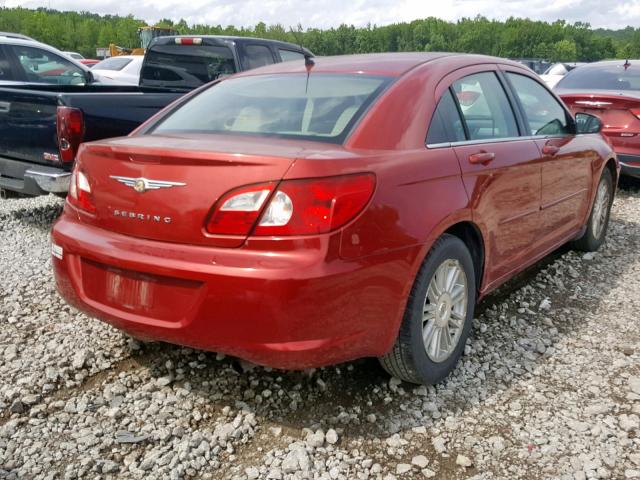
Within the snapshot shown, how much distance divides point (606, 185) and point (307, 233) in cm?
396

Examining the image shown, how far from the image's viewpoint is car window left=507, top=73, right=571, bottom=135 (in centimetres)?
407

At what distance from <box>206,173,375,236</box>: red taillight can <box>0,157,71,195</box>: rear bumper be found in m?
3.00

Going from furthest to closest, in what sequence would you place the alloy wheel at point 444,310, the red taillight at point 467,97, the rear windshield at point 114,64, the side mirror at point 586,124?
1. the rear windshield at point 114,64
2. the side mirror at point 586,124
3. the red taillight at point 467,97
4. the alloy wheel at point 444,310

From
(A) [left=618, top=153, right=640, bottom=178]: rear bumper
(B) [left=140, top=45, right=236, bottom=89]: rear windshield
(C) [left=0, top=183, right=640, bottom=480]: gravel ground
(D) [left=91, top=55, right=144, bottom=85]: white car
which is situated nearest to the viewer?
(C) [left=0, top=183, right=640, bottom=480]: gravel ground

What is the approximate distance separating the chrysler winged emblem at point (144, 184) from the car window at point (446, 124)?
3.85ft

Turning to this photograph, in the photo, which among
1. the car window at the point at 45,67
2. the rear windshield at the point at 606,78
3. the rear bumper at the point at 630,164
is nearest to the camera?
the rear bumper at the point at 630,164

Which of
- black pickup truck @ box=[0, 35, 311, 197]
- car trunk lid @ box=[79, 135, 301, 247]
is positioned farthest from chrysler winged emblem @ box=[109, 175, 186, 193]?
black pickup truck @ box=[0, 35, 311, 197]

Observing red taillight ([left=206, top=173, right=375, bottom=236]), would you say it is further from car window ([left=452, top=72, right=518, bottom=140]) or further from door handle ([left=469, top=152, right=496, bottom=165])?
car window ([left=452, top=72, right=518, bottom=140])

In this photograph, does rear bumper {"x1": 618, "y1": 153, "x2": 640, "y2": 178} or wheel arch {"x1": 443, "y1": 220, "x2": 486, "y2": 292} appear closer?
wheel arch {"x1": 443, "y1": 220, "x2": 486, "y2": 292}

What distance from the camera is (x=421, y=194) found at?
2.74 m

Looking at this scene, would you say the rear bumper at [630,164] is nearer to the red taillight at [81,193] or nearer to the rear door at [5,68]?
the red taillight at [81,193]

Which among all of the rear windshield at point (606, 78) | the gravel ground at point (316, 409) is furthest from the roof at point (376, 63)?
the rear windshield at point (606, 78)

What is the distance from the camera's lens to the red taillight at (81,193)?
2875 millimetres

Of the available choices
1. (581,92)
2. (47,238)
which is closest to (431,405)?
(47,238)
